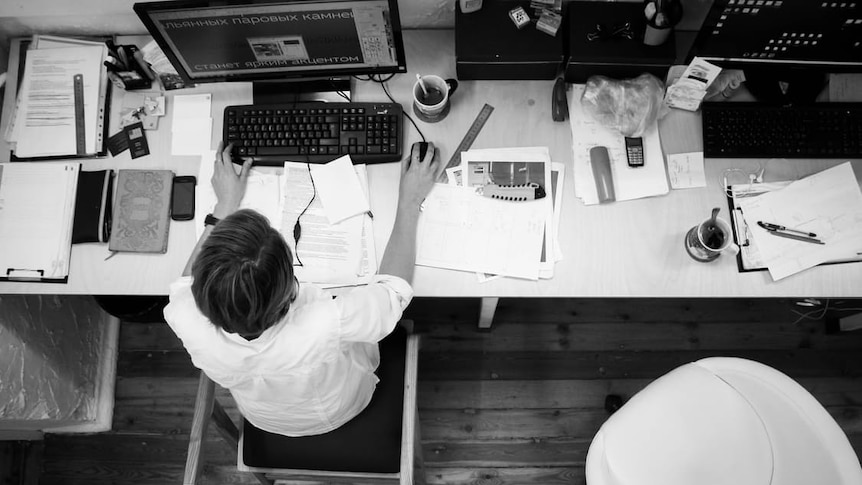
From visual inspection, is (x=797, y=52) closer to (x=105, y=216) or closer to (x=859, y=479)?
(x=859, y=479)

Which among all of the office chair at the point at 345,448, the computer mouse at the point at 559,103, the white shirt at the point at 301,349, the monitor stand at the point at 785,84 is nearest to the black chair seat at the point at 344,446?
the office chair at the point at 345,448

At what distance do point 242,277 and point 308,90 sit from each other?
0.74 meters

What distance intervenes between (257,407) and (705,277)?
1.07 m

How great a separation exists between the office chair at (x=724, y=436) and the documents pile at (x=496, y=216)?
403 millimetres

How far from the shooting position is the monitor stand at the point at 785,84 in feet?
4.61

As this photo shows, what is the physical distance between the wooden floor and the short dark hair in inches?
44.5

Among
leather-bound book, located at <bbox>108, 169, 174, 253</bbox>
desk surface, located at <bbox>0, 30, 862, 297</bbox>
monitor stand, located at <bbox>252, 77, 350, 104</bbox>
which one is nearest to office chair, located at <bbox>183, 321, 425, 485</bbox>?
desk surface, located at <bbox>0, 30, 862, 297</bbox>

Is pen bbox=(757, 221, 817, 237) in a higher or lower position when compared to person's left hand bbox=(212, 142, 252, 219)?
lower

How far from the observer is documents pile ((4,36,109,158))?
1423mm

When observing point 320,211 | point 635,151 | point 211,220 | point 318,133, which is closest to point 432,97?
point 318,133

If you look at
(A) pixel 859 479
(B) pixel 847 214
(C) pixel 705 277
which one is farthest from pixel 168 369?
(B) pixel 847 214

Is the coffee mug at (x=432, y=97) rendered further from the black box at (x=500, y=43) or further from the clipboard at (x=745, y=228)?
the clipboard at (x=745, y=228)

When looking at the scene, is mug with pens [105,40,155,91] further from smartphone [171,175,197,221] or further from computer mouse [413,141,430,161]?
computer mouse [413,141,430,161]

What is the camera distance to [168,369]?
203 centimetres
